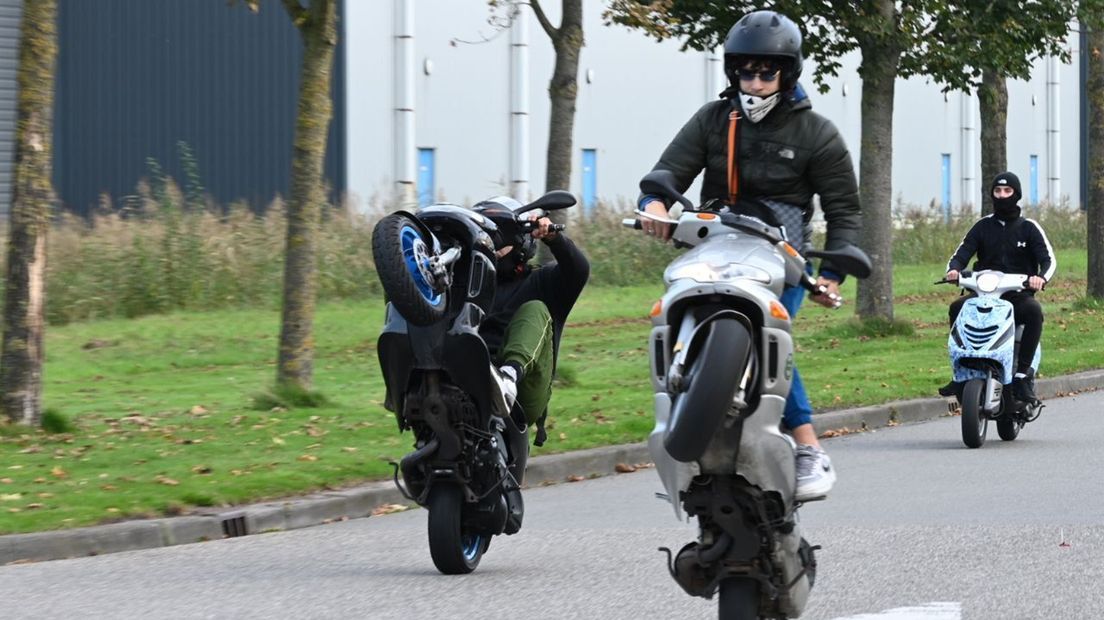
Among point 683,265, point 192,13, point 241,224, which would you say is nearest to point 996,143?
point 241,224

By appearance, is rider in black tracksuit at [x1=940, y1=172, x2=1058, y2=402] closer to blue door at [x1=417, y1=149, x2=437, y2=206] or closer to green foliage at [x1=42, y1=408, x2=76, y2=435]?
green foliage at [x1=42, y1=408, x2=76, y2=435]

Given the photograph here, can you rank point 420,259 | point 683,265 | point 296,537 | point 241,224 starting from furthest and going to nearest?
point 241,224
point 296,537
point 420,259
point 683,265

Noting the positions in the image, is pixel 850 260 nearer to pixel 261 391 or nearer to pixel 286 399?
pixel 286 399

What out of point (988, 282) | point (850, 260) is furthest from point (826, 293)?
point (988, 282)

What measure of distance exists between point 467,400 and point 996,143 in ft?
65.1

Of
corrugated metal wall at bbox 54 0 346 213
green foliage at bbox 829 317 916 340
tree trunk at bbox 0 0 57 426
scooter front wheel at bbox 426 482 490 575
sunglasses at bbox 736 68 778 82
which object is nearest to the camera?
sunglasses at bbox 736 68 778 82

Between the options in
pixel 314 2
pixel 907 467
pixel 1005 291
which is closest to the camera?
pixel 907 467

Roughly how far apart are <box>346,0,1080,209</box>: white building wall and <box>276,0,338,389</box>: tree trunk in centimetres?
1215

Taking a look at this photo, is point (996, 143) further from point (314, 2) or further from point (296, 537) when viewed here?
point (296, 537)

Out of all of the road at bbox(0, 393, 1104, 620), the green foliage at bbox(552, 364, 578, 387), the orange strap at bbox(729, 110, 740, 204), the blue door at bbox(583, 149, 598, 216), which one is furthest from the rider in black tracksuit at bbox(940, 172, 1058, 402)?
the blue door at bbox(583, 149, 598, 216)

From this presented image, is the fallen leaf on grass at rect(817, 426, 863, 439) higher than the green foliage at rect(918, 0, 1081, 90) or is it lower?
lower

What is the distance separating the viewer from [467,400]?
7.55m

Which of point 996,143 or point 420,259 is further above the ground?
point 996,143

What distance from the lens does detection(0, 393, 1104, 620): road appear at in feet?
22.5
